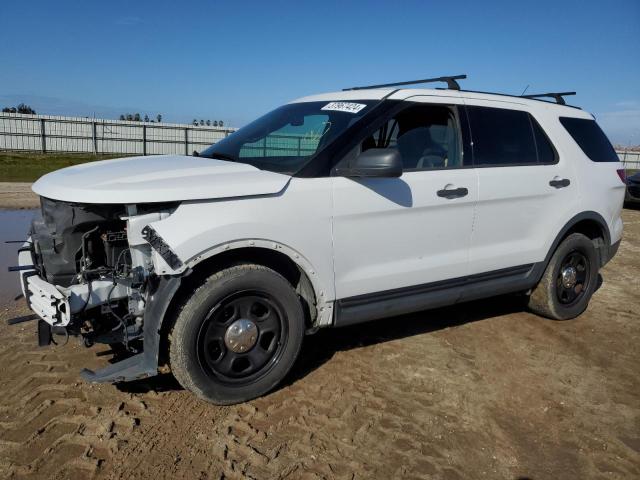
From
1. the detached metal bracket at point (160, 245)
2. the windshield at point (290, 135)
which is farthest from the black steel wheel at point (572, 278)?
the detached metal bracket at point (160, 245)

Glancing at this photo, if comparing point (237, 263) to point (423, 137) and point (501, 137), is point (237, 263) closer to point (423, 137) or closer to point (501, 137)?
point (423, 137)

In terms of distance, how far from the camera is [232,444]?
2.86m

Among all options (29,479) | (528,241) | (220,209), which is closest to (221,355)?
(220,209)

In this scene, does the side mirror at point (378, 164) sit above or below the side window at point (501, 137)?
below

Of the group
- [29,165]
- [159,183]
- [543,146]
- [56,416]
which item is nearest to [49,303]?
[56,416]

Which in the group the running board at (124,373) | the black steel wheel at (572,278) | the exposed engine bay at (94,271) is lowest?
the running board at (124,373)

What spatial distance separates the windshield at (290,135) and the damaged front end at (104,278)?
927 millimetres

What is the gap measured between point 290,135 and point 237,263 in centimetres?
128

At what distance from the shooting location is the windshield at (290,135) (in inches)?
138

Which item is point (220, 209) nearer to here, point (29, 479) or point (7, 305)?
point (29, 479)

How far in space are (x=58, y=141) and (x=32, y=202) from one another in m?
18.3

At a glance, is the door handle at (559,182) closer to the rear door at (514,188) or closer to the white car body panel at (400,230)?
the rear door at (514,188)

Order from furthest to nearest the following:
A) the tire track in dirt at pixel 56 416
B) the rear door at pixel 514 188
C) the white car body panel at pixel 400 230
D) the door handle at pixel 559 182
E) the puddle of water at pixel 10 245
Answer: the puddle of water at pixel 10 245 < the door handle at pixel 559 182 < the rear door at pixel 514 188 < the white car body panel at pixel 400 230 < the tire track in dirt at pixel 56 416

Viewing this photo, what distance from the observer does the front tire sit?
3.00 meters
